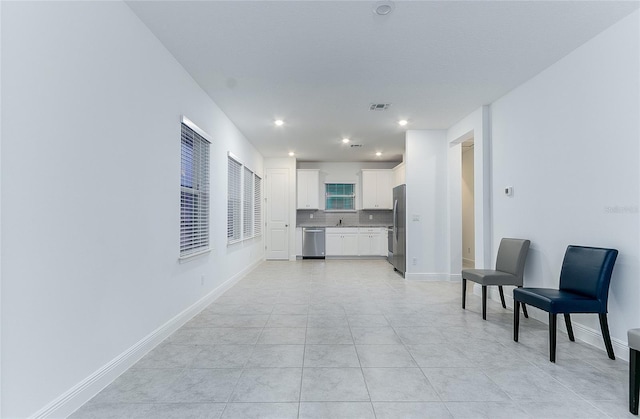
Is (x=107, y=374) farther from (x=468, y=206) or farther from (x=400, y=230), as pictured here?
(x=468, y=206)

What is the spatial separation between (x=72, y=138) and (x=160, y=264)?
1.35m

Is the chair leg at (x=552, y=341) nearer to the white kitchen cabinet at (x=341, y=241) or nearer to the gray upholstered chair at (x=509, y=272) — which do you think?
the gray upholstered chair at (x=509, y=272)

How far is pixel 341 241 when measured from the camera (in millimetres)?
8359

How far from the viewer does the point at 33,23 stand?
5.19 feet

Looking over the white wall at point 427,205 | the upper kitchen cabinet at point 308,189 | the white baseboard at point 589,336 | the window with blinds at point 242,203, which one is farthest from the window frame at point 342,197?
the white baseboard at point 589,336

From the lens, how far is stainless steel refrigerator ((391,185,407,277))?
19.3 feet

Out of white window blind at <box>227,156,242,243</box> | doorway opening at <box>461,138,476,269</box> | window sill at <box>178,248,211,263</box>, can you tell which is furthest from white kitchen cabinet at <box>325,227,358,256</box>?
window sill at <box>178,248,211,263</box>

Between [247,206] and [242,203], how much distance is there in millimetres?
558

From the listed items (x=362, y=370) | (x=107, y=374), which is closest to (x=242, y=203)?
(x=107, y=374)

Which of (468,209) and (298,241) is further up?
(468,209)

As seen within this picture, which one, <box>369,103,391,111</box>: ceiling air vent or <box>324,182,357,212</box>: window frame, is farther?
<box>324,182,357,212</box>: window frame

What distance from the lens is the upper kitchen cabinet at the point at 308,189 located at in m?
8.55

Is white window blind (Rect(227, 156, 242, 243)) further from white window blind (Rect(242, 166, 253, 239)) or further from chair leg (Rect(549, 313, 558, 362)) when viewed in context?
chair leg (Rect(549, 313, 558, 362))

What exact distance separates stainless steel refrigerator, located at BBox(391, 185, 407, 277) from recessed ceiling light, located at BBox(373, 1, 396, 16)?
376 centimetres
